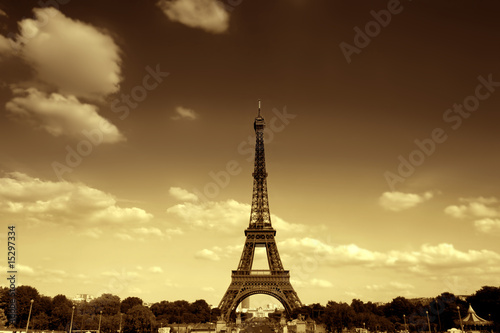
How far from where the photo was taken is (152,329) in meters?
87.6

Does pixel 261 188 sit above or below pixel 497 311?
above

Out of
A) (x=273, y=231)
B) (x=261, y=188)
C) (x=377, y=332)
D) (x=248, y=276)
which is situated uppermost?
(x=261, y=188)

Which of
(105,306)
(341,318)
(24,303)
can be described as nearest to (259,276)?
(341,318)

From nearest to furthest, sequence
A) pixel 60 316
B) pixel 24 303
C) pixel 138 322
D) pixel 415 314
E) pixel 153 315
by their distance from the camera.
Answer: pixel 24 303 → pixel 60 316 → pixel 138 322 → pixel 153 315 → pixel 415 314

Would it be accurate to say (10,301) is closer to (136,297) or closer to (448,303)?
(136,297)

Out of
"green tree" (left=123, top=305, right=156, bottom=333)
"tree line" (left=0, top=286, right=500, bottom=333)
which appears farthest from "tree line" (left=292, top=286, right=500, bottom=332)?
"green tree" (left=123, top=305, right=156, bottom=333)

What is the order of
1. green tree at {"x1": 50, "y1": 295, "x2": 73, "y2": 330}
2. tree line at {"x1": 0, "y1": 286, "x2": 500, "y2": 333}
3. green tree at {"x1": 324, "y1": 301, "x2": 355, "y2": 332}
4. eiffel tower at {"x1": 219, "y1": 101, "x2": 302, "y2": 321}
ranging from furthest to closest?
eiffel tower at {"x1": 219, "y1": 101, "x2": 302, "y2": 321} < green tree at {"x1": 324, "y1": 301, "x2": 355, "y2": 332} < green tree at {"x1": 50, "y1": 295, "x2": 73, "y2": 330} < tree line at {"x1": 0, "y1": 286, "x2": 500, "y2": 333}

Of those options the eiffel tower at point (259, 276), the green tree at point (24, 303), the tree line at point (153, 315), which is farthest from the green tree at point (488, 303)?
the green tree at point (24, 303)

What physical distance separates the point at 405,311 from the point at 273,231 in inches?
2013

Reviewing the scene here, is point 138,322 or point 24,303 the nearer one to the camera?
point 24,303

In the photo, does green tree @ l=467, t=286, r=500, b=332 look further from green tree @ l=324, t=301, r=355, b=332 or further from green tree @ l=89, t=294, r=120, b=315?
green tree @ l=89, t=294, r=120, b=315

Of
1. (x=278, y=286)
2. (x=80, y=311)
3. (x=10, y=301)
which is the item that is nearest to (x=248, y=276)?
(x=278, y=286)

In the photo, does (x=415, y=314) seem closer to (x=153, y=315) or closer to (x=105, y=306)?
(x=153, y=315)

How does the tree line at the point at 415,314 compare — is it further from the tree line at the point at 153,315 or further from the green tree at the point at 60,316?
the green tree at the point at 60,316
